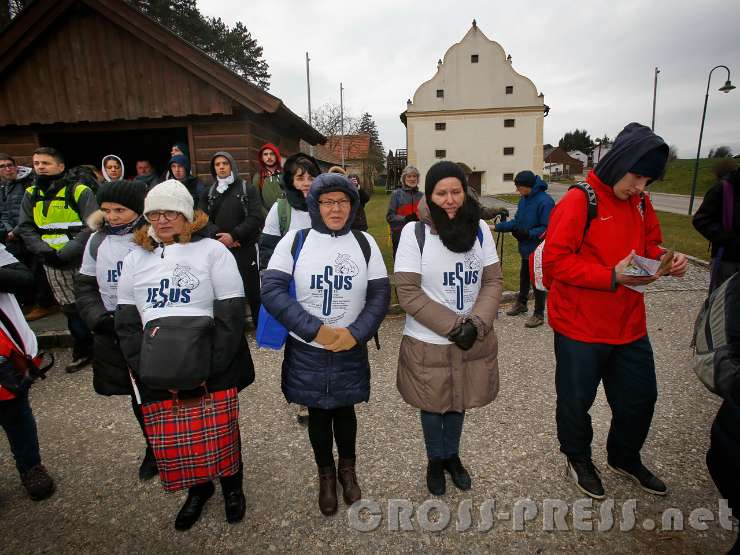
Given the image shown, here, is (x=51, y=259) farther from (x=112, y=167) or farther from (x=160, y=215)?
(x=160, y=215)

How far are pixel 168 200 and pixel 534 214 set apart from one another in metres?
4.44

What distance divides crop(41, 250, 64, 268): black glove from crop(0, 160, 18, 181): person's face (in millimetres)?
2288

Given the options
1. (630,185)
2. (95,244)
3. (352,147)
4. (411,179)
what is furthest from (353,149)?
(630,185)

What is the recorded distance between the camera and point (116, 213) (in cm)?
251

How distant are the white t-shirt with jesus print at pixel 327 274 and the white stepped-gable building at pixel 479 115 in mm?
33580

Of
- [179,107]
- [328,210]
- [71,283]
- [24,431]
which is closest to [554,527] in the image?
[328,210]

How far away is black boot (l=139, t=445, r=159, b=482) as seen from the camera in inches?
112

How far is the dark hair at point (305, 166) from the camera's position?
3.48m

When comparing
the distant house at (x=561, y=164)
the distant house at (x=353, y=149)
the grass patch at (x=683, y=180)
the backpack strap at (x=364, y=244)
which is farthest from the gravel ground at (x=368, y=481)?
the distant house at (x=561, y=164)

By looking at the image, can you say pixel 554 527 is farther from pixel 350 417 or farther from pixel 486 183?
pixel 486 183

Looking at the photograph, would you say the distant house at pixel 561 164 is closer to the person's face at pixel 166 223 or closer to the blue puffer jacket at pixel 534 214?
the blue puffer jacket at pixel 534 214

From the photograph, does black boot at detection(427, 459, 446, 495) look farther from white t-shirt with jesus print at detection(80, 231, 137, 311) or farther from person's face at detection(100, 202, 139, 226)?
person's face at detection(100, 202, 139, 226)

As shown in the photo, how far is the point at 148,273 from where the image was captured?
223 cm

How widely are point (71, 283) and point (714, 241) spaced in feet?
21.0
